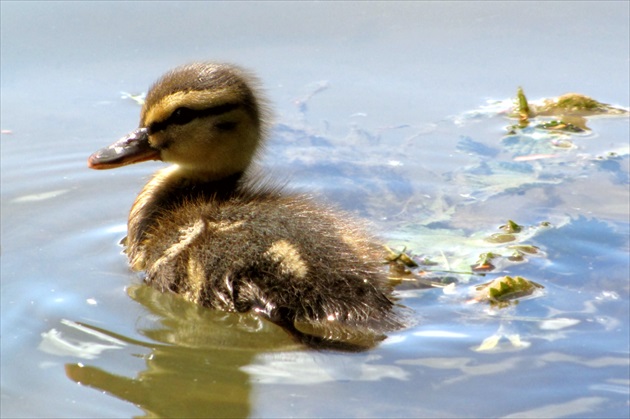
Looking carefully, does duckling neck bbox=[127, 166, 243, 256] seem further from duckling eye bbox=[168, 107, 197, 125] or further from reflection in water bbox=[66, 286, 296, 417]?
reflection in water bbox=[66, 286, 296, 417]

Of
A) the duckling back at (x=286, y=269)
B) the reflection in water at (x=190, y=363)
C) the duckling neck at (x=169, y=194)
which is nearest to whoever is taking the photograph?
the reflection in water at (x=190, y=363)

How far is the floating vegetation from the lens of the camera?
4.64 metres

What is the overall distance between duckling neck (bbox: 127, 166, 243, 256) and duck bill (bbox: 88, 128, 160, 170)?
0.14 meters

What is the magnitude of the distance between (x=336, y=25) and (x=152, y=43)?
1109 mm

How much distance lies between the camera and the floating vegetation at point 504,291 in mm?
4637

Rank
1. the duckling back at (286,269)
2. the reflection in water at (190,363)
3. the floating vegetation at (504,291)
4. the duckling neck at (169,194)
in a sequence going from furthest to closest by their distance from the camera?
the duckling neck at (169,194)
the floating vegetation at (504,291)
the duckling back at (286,269)
the reflection in water at (190,363)

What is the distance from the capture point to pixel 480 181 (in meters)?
5.81

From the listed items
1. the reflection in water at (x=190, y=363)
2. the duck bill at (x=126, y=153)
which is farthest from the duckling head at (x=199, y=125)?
the reflection in water at (x=190, y=363)

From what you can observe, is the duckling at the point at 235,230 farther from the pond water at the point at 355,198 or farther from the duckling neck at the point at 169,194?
the pond water at the point at 355,198

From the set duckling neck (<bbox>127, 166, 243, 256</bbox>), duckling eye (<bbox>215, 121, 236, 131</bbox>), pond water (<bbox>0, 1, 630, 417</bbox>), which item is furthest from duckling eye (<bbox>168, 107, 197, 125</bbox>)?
pond water (<bbox>0, 1, 630, 417</bbox>)

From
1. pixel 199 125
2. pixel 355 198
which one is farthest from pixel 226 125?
pixel 355 198

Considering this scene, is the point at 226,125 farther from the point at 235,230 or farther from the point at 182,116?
the point at 235,230

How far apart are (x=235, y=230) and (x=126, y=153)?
33.5 inches

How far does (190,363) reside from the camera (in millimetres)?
4191
